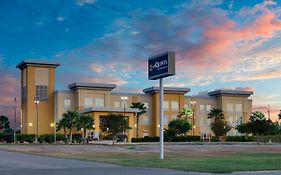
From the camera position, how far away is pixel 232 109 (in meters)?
145

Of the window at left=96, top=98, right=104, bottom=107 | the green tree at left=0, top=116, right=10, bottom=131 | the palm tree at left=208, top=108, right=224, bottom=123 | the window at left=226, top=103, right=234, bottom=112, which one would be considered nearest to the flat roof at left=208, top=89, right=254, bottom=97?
the window at left=226, top=103, right=234, bottom=112

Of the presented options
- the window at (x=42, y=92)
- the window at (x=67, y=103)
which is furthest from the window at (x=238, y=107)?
the window at (x=42, y=92)

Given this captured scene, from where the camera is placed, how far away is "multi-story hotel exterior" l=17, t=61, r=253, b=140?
116 meters

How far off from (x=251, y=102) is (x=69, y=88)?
194ft

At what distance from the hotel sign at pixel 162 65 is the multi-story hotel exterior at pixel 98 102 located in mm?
64024

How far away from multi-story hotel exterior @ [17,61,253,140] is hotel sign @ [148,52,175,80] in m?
64.0

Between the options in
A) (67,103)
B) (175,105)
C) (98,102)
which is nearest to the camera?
(67,103)

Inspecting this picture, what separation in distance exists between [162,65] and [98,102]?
3381 inches

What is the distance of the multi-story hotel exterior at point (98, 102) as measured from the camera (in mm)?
116438

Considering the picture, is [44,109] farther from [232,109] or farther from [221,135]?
[232,109]

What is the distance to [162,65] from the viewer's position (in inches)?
1560

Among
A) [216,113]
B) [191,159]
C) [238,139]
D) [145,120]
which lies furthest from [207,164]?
[216,113]

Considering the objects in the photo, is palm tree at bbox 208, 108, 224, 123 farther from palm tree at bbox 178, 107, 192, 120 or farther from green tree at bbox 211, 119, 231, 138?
green tree at bbox 211, 119, 231, 138

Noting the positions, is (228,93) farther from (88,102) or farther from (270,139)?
(88,102)
